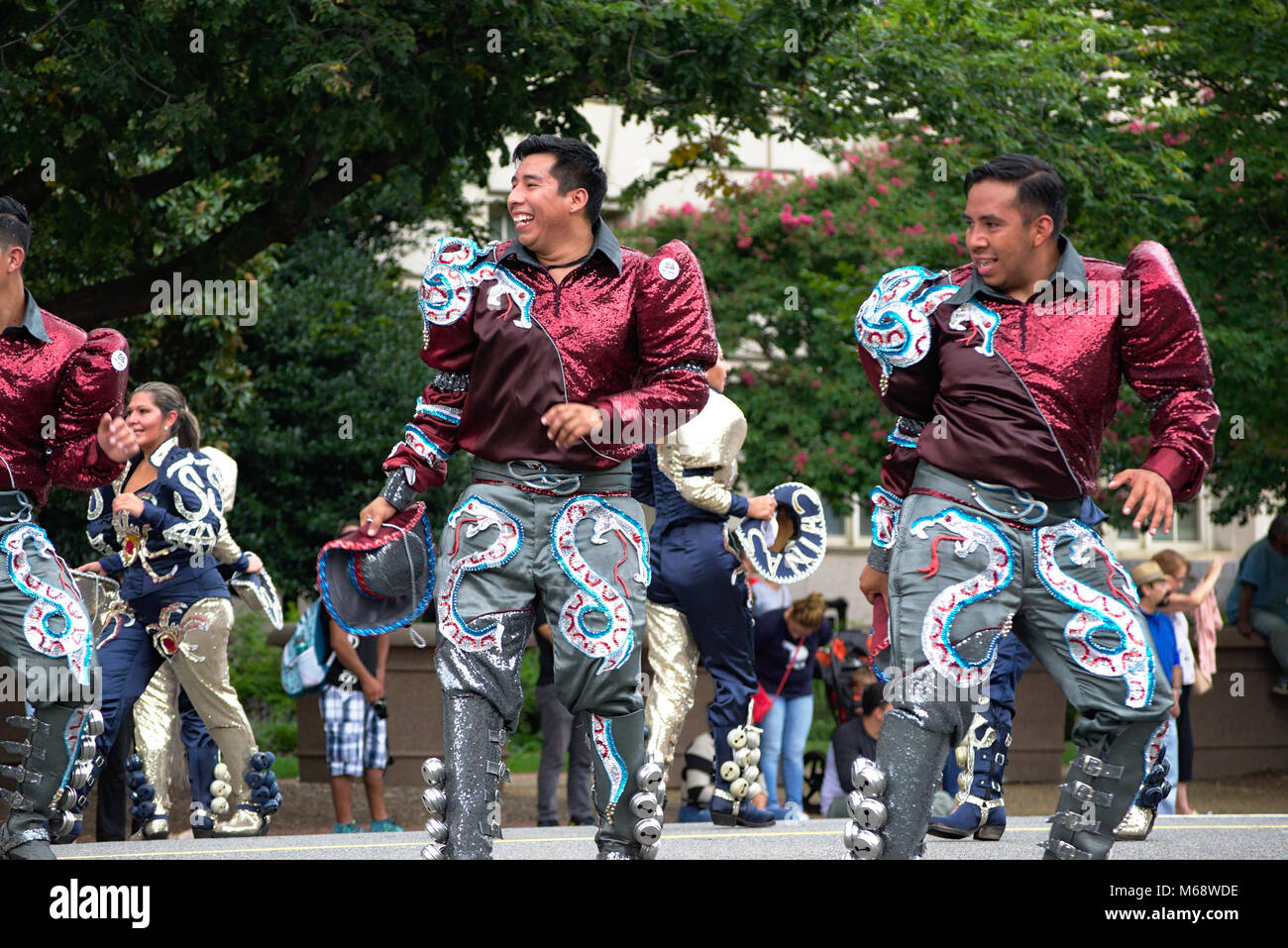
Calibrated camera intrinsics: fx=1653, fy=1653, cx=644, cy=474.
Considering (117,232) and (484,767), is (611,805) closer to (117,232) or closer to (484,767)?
(484,767)

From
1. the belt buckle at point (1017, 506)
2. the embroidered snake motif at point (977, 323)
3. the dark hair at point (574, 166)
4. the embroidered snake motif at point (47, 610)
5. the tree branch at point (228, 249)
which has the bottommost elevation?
the embroidered snake motif at point (47, 610)

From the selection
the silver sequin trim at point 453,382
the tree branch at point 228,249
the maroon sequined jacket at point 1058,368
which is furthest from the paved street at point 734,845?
the tree branch at point 228,249

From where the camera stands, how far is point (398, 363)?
17.1 metres

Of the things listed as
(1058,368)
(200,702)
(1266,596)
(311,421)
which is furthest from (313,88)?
(1266,596)

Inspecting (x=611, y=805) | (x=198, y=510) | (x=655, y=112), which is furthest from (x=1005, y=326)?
(x=655, y=112)

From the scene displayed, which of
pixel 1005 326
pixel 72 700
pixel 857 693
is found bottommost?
pixel 857 693

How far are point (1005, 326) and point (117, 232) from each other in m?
6.73

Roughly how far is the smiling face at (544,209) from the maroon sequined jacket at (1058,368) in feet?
3.27

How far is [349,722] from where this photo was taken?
9562mm

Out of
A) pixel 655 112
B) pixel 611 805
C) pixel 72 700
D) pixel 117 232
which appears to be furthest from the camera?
pixel 655 112

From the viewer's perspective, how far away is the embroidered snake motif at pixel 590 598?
503 cm

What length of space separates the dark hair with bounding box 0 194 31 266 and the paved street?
234 cm

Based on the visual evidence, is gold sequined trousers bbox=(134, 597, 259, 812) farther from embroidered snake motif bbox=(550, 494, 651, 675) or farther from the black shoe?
embroidered snake motif bbox=(550, 494, 651, 675)

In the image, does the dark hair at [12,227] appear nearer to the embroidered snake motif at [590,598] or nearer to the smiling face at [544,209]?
the smiling face at [544,209]
